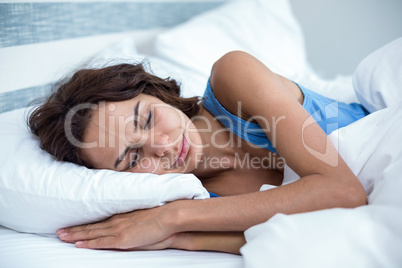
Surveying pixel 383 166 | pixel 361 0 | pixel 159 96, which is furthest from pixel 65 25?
pixel 361 0

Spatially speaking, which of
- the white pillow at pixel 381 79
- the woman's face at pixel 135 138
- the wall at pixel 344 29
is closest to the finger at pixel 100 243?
the woman's face at pixel 135 138

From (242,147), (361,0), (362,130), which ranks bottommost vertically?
(242,147)

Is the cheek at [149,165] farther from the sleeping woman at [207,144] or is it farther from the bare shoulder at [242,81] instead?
the bare shoulder at [242,81]

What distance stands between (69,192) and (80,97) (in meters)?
0.27

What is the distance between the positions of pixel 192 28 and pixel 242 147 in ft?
2.67

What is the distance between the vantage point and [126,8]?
1.75 m

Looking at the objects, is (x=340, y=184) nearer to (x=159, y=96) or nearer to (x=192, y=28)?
(x=159, y=96)

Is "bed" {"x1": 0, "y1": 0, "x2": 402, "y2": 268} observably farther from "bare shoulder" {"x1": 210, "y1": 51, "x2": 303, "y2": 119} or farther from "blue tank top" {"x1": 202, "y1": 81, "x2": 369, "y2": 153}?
"bare shoulder" {"x1": 210, "y1": 51, "x2": 303, "y2": 119}

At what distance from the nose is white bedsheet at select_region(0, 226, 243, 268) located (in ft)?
0.82

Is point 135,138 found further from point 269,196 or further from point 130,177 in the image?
point 269,196

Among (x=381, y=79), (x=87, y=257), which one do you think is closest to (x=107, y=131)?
(x=87, y=257)

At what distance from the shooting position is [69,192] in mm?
893

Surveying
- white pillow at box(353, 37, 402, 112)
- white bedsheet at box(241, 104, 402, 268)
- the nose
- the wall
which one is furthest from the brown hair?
the wall

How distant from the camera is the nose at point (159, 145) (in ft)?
3.20
